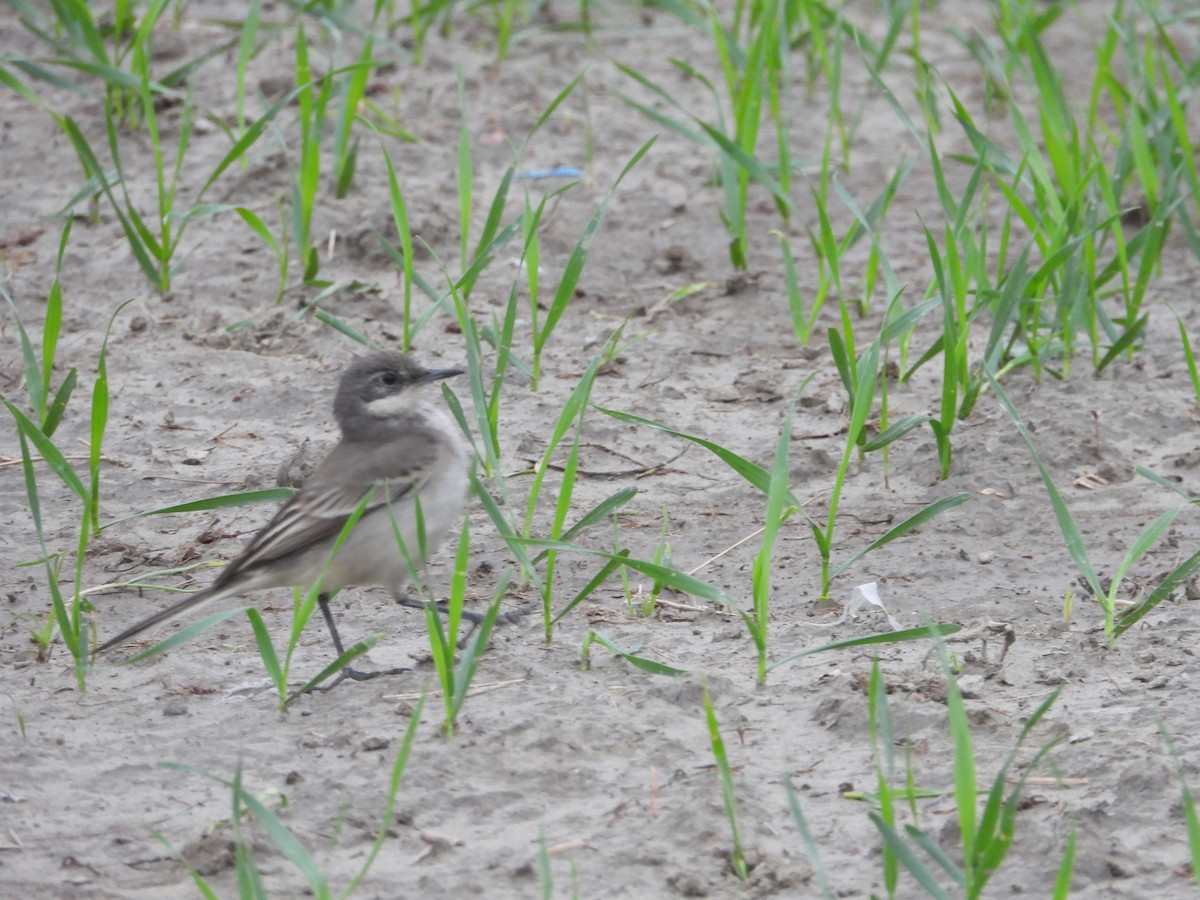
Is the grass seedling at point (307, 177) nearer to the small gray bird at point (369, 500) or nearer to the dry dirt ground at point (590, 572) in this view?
the dry dirt ground at point (590, 572)

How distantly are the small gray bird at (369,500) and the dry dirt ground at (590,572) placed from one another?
21 cm

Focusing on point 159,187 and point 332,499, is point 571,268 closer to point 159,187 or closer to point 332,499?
point 332,499

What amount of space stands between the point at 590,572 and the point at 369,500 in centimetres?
94

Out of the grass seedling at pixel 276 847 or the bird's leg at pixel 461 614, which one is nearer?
the grass seedling at pixel 276 847

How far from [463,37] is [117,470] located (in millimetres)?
4495

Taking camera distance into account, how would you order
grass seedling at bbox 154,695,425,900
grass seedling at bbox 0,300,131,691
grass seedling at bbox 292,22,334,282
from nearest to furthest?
grass seedling at bbox 154,695,425,900, grass seedling at bbox 0,300,131,691, grass seedling at bbox 292,22,334,282

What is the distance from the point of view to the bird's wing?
15.8 ft

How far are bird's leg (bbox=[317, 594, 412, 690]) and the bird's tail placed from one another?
30 cm

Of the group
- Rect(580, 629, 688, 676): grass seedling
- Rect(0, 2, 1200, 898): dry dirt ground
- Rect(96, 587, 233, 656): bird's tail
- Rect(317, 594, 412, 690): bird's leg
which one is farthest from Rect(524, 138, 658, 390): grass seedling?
Rect(96, 587, 233, 656): bird's tail

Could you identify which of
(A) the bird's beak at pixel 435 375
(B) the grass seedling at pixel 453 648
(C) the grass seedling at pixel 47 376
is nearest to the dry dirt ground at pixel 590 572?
(B) the grass seedling at pixel 453 648

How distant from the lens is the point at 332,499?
16.6 ft

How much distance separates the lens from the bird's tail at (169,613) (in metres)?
4.50

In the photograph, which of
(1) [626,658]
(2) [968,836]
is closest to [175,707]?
(1) [626,658]

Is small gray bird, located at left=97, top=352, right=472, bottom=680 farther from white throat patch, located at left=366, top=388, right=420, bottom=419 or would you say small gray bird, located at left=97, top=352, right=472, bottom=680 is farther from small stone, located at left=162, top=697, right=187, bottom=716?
small stone, located at left=162, top=697, right=187, bottom=716
